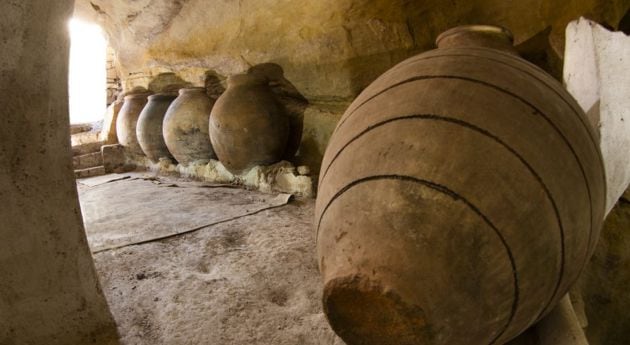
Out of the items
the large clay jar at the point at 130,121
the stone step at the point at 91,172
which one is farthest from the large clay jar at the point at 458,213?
the stone step at the point at 91,172

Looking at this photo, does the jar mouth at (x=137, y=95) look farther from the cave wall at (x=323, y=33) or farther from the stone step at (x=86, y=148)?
the stone step at (x=86, y=148)

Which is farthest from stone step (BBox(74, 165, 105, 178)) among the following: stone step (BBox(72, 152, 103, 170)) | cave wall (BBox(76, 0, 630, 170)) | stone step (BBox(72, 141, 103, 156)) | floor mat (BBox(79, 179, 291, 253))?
cave wall (BBox(76, 0, 630, 170))

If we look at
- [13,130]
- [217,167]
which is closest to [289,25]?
[217,167]

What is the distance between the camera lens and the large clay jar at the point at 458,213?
35.1 inches

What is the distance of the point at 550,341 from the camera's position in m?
1.24

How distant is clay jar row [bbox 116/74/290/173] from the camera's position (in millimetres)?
3764

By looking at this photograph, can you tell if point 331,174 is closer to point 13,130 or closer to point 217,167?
point 13,130

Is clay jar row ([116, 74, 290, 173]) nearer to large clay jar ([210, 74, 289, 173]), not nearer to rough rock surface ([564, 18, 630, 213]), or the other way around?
large clay jar ([210, 74, 289, 173])

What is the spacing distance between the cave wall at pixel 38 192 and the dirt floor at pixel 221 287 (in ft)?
1.01

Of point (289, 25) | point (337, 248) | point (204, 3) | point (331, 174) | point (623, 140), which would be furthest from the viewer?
point (204, 3)

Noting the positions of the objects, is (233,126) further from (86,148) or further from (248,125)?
(86,148)

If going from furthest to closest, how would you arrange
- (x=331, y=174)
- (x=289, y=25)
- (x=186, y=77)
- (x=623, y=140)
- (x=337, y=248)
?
(x=186, y=77) < (x=289, y=25) < (x=623, y=140) < (x=331, y=174) < (x=337, y=248)

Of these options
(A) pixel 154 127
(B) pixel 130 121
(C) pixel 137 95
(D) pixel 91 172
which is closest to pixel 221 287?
(A) pixel 154 127

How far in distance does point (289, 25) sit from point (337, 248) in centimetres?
316
